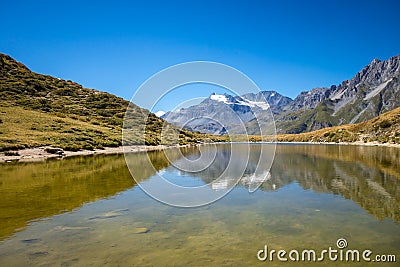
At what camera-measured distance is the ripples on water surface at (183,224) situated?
9.02m

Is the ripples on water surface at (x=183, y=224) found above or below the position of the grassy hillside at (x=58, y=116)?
below

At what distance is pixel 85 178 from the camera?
25.1 m

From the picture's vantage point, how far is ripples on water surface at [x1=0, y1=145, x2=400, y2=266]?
9.02 metres

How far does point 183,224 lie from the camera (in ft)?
40.7

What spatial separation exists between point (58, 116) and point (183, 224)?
79117mm

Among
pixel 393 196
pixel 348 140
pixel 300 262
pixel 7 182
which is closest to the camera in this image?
pixel 300 262

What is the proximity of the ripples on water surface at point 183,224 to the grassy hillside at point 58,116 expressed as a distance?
20.1 meters

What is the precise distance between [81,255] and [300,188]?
1660 cm

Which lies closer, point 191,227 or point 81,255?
point 81,255

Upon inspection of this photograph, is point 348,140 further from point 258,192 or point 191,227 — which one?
point 191,227

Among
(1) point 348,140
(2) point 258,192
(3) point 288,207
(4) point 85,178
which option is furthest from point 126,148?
(1) point 348,140

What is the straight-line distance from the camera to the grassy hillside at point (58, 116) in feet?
176

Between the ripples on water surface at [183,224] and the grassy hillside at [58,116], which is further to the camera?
the grassy hillside at [58,116]

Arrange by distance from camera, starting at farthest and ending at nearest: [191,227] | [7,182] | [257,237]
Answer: [7,182], [191,227], [257,237]
